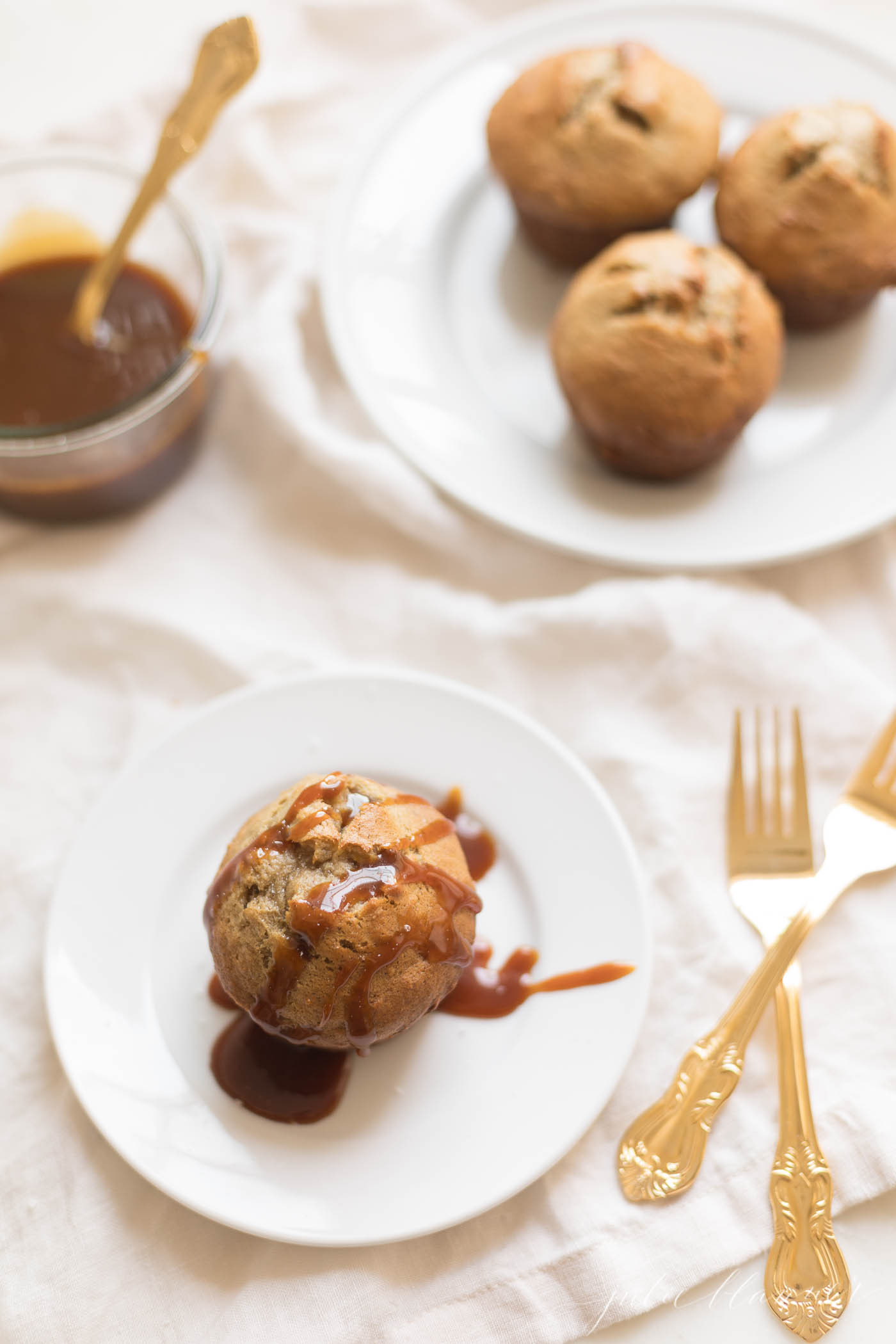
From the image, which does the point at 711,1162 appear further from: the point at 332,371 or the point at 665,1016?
the point at 332,371

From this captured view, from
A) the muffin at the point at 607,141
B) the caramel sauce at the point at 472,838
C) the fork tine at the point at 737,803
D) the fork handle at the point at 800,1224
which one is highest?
the muffin at the point at 607,141

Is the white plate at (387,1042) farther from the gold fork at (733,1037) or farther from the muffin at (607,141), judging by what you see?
the muffin at (607,141)

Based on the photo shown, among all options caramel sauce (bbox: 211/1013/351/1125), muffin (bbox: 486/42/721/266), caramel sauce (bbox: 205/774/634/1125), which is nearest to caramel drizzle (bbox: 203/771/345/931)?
caramel sauce (bbox: 205/774/634/1125)

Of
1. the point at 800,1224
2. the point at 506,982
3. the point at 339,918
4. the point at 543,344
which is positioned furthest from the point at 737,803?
the point at 543,344

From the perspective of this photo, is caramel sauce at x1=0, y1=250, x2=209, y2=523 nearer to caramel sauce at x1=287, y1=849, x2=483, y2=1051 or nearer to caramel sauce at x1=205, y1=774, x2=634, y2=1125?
caramel sauce at x1=205, y1=774, x2=634, y2=1125

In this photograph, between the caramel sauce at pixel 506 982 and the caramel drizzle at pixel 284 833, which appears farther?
the caramel sauce at pixel 506 982

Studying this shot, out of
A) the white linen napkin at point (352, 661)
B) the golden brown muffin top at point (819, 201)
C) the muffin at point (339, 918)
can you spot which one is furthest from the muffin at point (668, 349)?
the muffin at point (339, 918)
